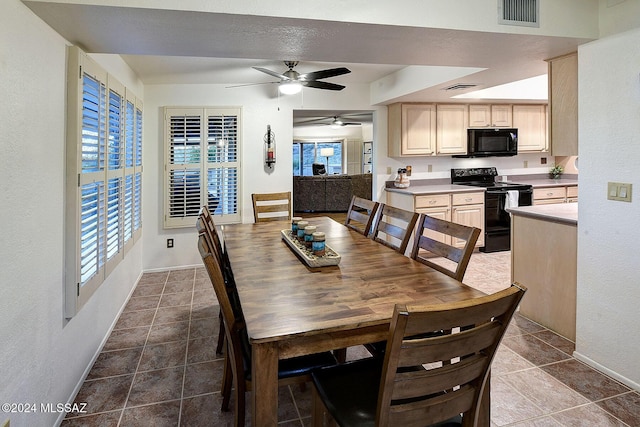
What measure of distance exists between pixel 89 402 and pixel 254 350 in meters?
1.49

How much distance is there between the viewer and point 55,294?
1.94 metres

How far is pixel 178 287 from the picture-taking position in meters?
4.09

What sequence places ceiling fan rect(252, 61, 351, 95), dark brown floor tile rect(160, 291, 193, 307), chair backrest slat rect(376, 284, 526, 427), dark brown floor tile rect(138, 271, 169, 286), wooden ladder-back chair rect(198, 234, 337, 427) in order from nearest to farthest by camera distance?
chair backrest slat rect(376, 284, 526, 427)
wooden ladder-back chair rect(198, 234, 337, 427)
ceiling fan rect(252, 61, 351, 95)
dark brown floor tile rect(160, 291, 193, 307)
dark brown floor tile rect(138, 271, 169, 286)

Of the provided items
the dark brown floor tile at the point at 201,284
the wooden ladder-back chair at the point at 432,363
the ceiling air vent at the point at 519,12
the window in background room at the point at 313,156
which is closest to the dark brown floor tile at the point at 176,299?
the dark brown floor tile at the point at 201,284

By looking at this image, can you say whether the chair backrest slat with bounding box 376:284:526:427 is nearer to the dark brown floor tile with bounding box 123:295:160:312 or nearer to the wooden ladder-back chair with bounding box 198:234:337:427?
the wooden ladder-back chair with bounding box 198:234:337:427

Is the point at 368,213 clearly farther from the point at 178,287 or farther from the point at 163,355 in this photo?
the point at 178,287

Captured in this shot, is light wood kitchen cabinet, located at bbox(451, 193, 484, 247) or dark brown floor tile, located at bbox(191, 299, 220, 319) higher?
light wood kitchen cabinet, located at bbox(451, 193, 484, 247)

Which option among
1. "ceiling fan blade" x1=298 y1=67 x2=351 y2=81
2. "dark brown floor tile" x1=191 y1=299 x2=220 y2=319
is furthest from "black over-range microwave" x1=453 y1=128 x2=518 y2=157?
"dark brown floor tile" x1=191 y1=299 x2=220 y2=319

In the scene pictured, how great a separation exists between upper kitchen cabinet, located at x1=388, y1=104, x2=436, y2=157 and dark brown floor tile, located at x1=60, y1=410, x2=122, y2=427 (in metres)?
4.25

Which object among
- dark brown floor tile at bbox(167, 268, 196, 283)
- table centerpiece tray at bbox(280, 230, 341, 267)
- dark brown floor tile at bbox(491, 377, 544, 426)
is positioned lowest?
dark brown floor tile at bbox(491, 377, 544, 426)

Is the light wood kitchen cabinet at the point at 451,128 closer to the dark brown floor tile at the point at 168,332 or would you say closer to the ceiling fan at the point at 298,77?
the ceiling fan at the point at 298,77

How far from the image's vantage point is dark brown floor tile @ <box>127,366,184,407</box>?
84.5 inches

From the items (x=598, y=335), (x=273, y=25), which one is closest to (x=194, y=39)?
(x=273, y=25)

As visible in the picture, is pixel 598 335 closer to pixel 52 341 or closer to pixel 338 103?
pixel 52 341
